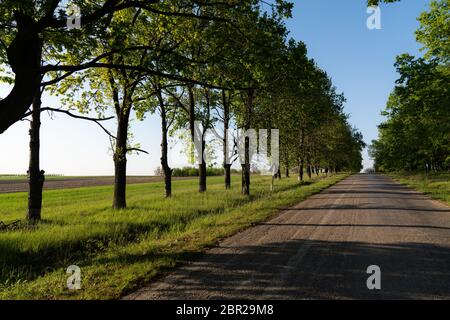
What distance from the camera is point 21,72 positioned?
8.39 metres

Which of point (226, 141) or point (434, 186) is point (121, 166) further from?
point (434, 186)

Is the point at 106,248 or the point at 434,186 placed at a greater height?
the point at 434,186

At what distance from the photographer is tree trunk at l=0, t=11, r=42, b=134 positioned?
8.27 metres

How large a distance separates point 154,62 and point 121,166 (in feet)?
29.8

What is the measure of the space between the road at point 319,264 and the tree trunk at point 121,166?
29.5ft

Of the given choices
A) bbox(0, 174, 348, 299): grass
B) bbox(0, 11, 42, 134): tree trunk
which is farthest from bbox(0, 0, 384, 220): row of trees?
bbox(0, 174, 348, 299): grass

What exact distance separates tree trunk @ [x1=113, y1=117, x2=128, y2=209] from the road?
9.01 metres

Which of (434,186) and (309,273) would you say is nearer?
(309,273)

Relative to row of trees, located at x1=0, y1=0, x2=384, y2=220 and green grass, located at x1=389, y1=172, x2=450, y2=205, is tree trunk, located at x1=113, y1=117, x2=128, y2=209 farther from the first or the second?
green grass, located at x1=389, y1=172, x2=450, y2=205

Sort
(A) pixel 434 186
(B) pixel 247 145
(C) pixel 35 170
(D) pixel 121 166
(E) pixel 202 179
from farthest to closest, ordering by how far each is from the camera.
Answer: (A) pixel 434 186 → (E) pixel 202 179 → (B) pixel 247 145 → (D) pixel 121 166 → (C) pixel 35 170

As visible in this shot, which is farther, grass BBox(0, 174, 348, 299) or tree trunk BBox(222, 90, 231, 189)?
tree trunk BBox(222, 90, 231, 189)

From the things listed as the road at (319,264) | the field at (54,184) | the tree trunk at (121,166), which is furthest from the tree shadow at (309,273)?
the field at (54,184)

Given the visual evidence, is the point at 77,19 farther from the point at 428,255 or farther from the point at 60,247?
the point at 428,255

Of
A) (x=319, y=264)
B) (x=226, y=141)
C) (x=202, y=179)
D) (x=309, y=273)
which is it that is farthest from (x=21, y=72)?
(x=226, y=141)
